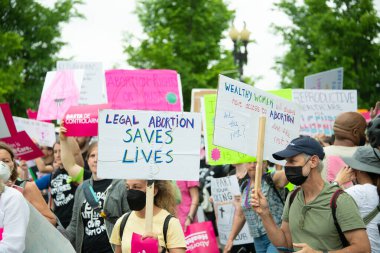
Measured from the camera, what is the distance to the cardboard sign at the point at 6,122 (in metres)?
8.14

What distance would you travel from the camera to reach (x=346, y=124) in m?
7.04

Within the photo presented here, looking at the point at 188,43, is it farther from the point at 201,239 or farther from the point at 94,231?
the point at 94,231

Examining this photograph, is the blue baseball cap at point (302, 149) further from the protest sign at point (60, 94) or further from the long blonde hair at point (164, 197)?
the protest sign at point (60, 94)

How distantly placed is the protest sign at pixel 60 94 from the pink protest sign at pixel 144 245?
5451mm

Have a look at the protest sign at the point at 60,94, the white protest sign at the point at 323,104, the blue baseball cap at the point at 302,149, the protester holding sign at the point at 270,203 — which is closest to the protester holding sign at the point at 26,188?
the protester holding sign at the point at 270,203

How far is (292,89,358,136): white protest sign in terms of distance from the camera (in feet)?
32.0

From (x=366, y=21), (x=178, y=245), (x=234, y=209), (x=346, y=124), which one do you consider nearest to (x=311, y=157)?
(x=178, y=245)

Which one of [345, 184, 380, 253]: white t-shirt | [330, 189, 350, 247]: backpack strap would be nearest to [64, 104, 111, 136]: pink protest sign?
[345, 184, 380, 253]: white t-shirt

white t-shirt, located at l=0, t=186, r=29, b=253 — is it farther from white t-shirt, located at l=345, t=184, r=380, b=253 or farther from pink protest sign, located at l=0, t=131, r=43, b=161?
pink protest sign, located at l=0, t=131, r=43, b=161

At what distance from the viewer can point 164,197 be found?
5832 millimetres

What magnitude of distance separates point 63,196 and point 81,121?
0.81 m

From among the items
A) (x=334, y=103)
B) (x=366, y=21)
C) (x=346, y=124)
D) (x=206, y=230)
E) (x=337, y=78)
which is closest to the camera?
(x=346, y=124)

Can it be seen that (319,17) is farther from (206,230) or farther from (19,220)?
(19,220)

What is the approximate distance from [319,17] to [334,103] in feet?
69.7
